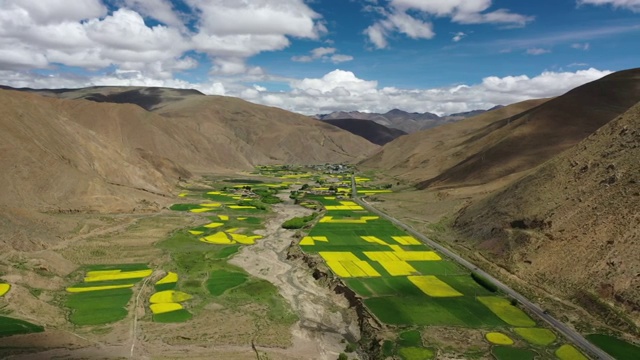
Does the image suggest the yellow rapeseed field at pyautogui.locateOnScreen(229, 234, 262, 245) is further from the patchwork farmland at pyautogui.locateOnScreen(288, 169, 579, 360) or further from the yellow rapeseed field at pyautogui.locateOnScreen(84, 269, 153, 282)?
the yellow rapeseed field at pyautogui.locateOnScreen(84, 269, 153, 282)

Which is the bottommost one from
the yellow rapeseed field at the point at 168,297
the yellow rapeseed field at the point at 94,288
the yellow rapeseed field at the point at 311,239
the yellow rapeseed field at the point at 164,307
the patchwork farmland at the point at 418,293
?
the yellow rapeseed field at the point at 164,307

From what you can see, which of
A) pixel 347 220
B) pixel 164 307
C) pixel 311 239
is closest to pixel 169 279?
pixel 164 307

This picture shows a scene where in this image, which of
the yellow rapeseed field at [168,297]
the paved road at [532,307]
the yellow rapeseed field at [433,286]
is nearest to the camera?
the paved road at [532,307]

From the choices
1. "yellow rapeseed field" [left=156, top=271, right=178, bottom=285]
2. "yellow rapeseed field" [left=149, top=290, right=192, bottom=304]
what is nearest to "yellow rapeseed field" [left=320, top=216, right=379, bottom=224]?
"yellow rapeseed field" [left=156, top=271, right=178, bottom=285]

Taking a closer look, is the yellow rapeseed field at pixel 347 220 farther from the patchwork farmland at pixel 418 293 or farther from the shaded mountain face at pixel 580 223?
the shaded mountain face at pixel 580 223

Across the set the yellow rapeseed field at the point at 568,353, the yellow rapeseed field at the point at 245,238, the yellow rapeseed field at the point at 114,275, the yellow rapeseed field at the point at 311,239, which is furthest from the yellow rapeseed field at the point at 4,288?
the yellow rapeseed field at the point at 568,353

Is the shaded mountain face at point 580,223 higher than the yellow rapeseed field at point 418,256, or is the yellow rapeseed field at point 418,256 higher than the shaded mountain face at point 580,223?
the shaded mountain face at point 580,223
